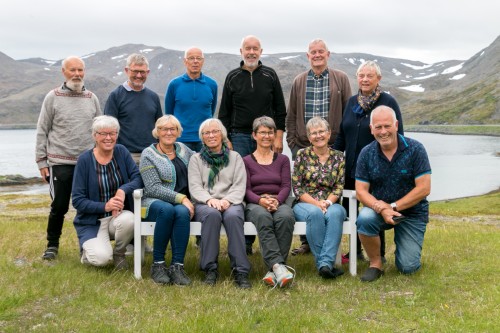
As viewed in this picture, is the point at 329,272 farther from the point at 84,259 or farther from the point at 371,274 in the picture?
the point at 84,259

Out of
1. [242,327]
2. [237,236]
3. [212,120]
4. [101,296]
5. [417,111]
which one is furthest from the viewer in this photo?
[417,111]

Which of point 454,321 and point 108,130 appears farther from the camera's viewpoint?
point 108,130

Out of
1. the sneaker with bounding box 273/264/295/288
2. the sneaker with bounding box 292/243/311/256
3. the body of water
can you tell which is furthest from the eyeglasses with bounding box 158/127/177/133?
the body of water

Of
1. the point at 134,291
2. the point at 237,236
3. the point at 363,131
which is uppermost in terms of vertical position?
the point at 363,131

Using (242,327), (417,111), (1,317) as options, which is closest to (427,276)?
(242,327)

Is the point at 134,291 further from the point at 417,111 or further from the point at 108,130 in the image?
the point at 417,111

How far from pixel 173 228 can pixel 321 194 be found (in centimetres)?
218

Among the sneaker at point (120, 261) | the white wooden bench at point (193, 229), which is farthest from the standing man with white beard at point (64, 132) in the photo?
the white wooden bench at point (193, 229)

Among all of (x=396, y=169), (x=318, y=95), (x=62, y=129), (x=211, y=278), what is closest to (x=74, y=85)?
(x=62, y=129)

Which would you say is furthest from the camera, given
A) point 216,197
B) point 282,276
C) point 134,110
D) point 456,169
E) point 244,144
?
point 456,169

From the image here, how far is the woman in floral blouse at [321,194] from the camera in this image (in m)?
6.82

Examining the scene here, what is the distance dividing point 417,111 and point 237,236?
200115 millimetres

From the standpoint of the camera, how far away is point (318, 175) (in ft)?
24.0

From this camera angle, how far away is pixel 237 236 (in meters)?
6.65
